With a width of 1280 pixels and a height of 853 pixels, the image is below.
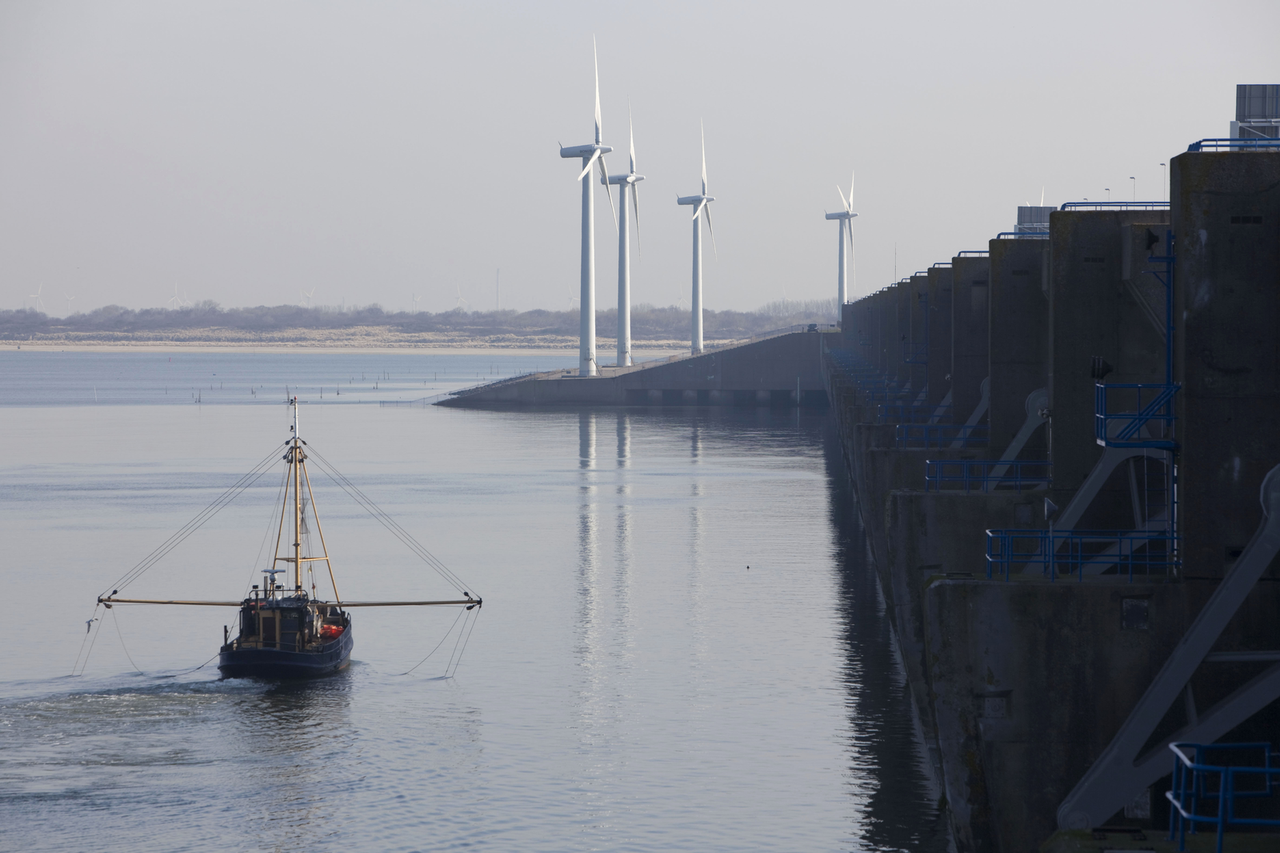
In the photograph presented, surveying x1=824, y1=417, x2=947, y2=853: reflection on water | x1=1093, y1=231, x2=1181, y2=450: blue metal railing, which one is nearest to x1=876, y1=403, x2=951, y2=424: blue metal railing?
x1=824, y1=417, x2=947, y2=853: reflection on water

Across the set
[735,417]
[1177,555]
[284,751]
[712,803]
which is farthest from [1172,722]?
[735,417]

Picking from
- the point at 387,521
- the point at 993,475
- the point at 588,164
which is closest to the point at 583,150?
the point at 588,164

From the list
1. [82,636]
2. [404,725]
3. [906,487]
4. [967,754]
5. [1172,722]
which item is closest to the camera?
[1172,722]

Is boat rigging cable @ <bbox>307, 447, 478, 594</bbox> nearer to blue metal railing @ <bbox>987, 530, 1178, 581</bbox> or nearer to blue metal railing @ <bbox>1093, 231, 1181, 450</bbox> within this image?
blue metal railing @ <bbox>987, 530, 1178, 581</bbox>

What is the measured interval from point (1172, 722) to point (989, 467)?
64.0 ft

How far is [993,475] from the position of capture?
41.0 meters

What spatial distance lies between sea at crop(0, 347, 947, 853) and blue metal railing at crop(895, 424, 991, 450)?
314 inches

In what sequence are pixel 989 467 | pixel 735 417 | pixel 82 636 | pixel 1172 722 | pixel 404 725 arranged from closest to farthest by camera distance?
pixel 1172 722 → pixel 989 467 → pixel 404 725 → pixel 82 636 → pixel 735 417

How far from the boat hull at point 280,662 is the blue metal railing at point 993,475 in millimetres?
23541

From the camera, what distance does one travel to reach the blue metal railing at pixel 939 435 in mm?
49125

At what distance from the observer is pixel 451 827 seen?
3522 cm

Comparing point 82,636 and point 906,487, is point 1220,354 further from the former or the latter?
point 82,636

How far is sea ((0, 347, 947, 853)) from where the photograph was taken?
118 ft

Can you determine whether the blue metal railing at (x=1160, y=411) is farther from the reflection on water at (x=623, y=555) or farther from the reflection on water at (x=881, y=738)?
the reflection on water at (x=623, y=555)
